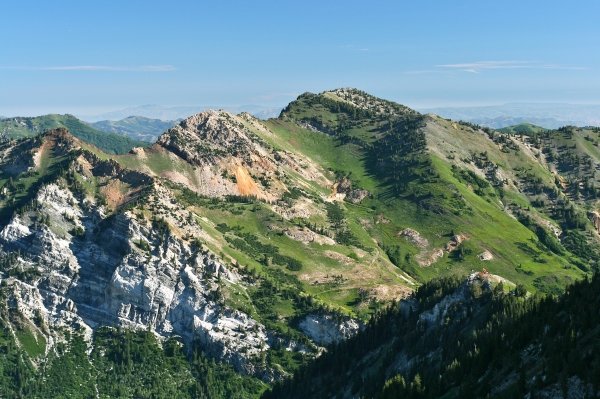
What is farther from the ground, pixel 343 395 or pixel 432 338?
pixel 432 338

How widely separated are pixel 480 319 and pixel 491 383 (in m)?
58.4

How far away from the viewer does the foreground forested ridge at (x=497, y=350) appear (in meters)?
97.3

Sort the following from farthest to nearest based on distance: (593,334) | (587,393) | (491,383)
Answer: (491,383), (593,334), (587,393)

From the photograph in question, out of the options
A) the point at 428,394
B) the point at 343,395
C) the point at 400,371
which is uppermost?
the point at 428,394

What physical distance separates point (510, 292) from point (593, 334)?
2928 inches

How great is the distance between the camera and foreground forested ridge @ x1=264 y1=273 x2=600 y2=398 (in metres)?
97.3

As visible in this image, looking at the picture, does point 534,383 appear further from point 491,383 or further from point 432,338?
point 432,338

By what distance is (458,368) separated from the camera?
134125mm

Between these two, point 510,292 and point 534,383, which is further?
point 510,292

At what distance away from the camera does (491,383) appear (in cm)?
11544

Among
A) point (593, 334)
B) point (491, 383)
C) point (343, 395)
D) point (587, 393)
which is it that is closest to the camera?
point (587, 393)

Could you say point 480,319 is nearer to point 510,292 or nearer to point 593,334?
point 510,292

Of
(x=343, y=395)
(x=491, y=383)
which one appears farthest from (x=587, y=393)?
(x=343, y=395)

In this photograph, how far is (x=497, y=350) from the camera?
128 meters
